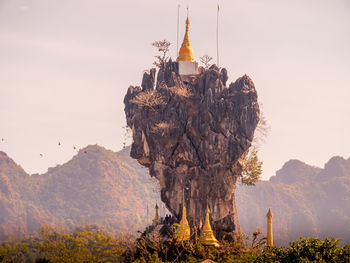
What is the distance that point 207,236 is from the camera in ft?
154

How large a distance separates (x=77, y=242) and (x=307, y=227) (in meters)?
150

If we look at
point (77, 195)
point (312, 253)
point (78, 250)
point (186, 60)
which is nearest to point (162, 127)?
point (186, 60)

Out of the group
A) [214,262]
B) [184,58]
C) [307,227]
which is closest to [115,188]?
[307,227]

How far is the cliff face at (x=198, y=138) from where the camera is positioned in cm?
5069

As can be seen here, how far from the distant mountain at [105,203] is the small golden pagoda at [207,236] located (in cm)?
11600

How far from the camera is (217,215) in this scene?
50688 mm

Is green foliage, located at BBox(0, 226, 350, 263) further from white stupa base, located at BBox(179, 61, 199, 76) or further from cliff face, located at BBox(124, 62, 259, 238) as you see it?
white stupa base, located at BBox(179, 61, 199, 76)

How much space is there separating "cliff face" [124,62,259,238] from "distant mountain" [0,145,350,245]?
113655mm

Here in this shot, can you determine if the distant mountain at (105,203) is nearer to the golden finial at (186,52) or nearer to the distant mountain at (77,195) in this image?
the distant mountain at (77,195)

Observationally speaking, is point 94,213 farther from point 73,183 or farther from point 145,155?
point 145,155

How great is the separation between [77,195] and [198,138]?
13468 centimetres

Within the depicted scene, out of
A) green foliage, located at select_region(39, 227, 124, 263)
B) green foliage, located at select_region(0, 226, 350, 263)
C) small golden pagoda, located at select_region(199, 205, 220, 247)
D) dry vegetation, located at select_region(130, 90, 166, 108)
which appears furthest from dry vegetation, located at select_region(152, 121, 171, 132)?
green foliage, located at select_region(39, 227, 124, 263)

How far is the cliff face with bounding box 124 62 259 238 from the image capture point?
50688 mm

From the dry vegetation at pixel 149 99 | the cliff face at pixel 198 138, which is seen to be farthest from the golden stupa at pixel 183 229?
the dry vegetation at pixel 149 99
